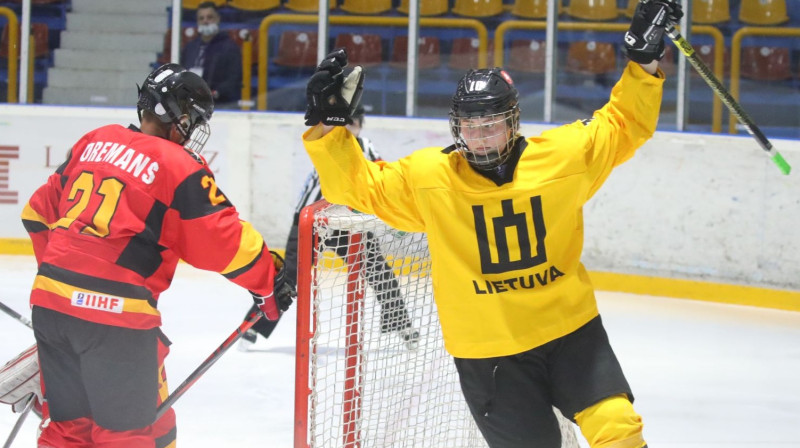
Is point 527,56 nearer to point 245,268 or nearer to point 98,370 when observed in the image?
point 245,268

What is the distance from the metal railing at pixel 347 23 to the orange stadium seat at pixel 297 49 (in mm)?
80

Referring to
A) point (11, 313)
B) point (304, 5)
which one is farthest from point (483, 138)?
point (304, 5)

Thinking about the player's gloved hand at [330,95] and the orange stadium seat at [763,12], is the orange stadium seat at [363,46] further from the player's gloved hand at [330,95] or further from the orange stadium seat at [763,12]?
the player's gloved hand at [330,95]

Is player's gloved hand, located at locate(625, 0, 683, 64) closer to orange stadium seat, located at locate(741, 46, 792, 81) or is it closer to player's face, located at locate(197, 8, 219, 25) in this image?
orange stadium seat, located at locate(741, 46, 792, 81)

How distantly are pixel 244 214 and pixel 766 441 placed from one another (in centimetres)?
371

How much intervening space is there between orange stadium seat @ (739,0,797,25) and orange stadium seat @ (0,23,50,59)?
421cm

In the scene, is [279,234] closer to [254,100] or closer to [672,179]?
[254,100]

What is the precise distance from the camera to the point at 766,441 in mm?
3539

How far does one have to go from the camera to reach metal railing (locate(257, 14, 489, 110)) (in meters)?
6.70

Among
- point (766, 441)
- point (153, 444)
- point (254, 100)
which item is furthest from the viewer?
point (254, 100)

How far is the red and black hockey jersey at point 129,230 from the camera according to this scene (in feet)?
7.43

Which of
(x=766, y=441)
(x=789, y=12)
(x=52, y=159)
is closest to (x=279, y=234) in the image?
(x=52, y=159)

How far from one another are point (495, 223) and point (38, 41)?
5.55 meters

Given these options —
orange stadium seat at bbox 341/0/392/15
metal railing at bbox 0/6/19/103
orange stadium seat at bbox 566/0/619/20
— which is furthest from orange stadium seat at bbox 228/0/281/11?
orange stadium seat at bbox 566/0/619/20
